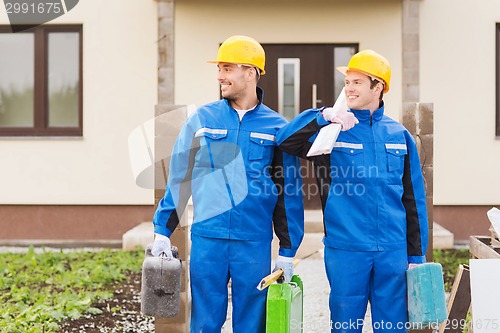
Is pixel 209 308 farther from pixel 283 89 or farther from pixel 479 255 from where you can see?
pixel 283 89

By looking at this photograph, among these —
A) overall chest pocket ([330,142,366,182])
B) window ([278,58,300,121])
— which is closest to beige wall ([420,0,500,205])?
window ([278,58,300,121])

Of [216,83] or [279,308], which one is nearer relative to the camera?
[279,308]

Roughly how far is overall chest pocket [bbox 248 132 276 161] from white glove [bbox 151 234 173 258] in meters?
0.61

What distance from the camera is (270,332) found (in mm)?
3354

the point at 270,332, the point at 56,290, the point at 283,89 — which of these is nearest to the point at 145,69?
the point at 283,89

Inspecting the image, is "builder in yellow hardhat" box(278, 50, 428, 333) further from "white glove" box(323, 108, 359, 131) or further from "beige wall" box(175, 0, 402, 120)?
"beige wall" box(175, 0, 402, 120)

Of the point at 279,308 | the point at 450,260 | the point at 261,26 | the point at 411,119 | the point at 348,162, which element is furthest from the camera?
the point at 261,26

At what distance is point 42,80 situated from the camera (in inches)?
391

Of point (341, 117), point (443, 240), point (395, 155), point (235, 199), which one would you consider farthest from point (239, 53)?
point (443, 240)

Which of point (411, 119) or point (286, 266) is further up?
point (411, 119)

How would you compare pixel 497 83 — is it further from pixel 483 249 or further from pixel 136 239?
pixel 483 249

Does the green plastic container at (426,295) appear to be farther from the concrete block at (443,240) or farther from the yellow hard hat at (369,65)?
the concrete block at (443,240)

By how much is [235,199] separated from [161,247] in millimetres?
450

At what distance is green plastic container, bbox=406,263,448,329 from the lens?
3.53 metres
